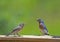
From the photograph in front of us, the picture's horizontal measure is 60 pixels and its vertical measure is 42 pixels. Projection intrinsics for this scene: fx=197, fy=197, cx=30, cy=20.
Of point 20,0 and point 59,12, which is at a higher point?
point 20,0

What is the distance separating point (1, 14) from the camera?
11.8ft

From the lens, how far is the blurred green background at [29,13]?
3275mm

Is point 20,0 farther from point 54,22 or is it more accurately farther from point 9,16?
point 54,22

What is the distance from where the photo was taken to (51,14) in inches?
133

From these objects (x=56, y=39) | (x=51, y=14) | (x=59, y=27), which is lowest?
(x=56, y=39)

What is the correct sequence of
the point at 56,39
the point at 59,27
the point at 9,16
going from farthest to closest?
the point at 9,16 → the point at 59,27 → the point at 56,39

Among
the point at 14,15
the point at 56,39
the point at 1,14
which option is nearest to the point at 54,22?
the point at 14,15

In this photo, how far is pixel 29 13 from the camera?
11.3 ft

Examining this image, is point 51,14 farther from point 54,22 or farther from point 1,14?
point 1,14

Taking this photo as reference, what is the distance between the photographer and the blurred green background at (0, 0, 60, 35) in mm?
3275

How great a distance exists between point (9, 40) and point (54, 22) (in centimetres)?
174

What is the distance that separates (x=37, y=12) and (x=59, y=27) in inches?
17.7

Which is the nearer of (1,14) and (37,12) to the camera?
(37,12)

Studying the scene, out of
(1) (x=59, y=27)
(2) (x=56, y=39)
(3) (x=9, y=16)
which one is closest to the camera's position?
(2) (x=56, y=39)
